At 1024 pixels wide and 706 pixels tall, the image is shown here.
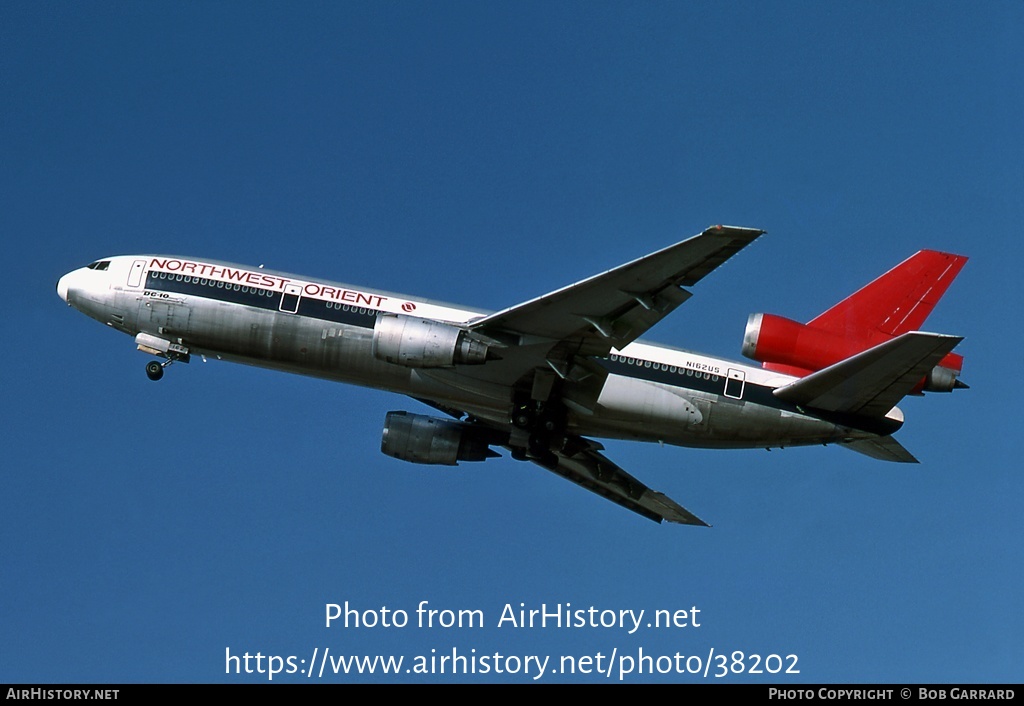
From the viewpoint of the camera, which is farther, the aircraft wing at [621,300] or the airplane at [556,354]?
the airplane at [556,354]

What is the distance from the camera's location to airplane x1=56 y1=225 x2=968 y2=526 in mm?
34406

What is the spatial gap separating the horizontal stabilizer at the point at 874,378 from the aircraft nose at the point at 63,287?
23.2m

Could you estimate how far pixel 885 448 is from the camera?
36656 millimetres

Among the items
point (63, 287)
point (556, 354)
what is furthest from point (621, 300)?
point (63, 287)

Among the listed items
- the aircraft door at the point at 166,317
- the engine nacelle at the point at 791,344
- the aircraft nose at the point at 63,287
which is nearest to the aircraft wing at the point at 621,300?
the engine nacelle at the point at 791,344

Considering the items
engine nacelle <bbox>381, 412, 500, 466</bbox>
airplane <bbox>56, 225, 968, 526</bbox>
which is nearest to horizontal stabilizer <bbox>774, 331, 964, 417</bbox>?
airplane <bbox>56, 225, 968, 526</bbox>

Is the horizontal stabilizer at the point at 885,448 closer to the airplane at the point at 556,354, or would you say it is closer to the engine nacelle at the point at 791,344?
the airplane at the point at 556,354

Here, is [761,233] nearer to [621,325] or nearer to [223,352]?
[621,325]

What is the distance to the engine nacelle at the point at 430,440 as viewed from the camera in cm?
4122

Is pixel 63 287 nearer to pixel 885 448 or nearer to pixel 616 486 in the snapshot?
pixel 616 486

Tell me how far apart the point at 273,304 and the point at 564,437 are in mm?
9821

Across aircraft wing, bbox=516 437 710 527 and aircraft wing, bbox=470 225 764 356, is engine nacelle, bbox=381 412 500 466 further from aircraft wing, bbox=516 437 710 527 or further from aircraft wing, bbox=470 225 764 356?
aircraft wing, bbox=470 225 764 356

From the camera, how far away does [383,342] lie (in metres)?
34.3
